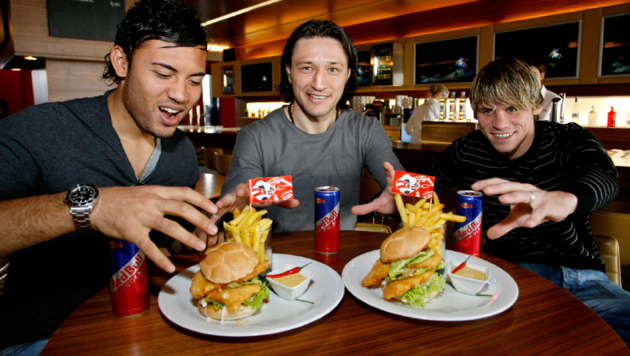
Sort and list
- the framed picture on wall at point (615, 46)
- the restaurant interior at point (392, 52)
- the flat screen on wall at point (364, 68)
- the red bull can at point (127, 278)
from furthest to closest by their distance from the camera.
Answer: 1. the flat screen on wall at point (364, 68)
2. the framed picture on wall at point (615, 46)
3. the restaurant interior at point (392, 52)
4. the red bull can at point (127, 278)

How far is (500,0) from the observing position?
5934 millimetres

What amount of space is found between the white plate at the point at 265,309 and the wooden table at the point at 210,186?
6.05ft

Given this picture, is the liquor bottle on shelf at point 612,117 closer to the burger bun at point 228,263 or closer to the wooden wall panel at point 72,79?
the burger bun at point 228,263

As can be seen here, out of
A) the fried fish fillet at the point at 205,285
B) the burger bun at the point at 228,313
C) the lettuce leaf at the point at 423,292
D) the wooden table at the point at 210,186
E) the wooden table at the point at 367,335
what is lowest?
the wooden table at the point at 210,186

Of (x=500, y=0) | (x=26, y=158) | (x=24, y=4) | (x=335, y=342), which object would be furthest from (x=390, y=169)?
(x=500, y=0)

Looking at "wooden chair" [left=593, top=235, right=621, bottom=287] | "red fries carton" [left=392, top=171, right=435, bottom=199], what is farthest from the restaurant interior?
"red fries carton" [left=392, top=171, right=435, bottom=199]

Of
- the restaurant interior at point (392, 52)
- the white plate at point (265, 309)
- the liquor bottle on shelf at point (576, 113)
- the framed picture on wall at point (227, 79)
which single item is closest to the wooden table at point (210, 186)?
the restaurant interior at point (392, 52)

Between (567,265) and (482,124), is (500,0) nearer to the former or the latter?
(482,124)

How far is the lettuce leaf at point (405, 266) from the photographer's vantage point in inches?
41.8

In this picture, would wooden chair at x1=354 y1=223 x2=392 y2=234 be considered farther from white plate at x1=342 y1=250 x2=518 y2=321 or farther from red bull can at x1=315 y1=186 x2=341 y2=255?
white plate at x1=342 y1=250 x2=518 y2=321

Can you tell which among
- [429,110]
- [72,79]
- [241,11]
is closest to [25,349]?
[72,79]

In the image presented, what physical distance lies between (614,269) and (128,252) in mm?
1979

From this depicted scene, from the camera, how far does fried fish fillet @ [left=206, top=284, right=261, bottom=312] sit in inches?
37.8

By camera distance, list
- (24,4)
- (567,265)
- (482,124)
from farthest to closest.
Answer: (24,4)
(482,124)
(567,265)
